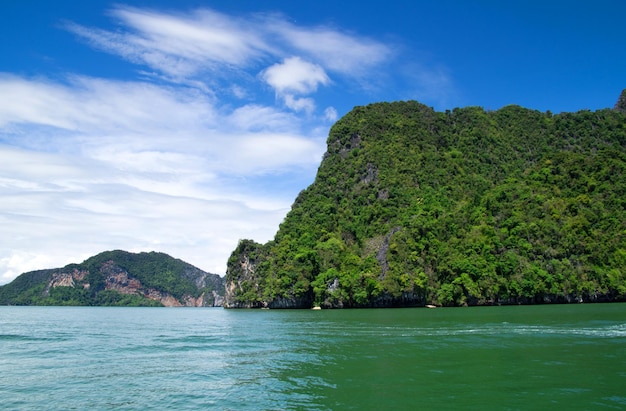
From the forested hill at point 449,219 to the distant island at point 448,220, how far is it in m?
0.31

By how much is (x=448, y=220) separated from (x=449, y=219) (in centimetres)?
39

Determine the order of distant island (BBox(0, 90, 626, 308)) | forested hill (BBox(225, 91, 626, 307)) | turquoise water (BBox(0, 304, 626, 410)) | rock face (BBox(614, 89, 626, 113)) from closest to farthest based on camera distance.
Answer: turquoise water (BBox(0, 304, 626, 410)) < distant island (BBox(0, 90, 626, 308)) < forested hill (BBox(225, 91, 626, 307)) < rock face (BBox(614, 89, 626, 113))

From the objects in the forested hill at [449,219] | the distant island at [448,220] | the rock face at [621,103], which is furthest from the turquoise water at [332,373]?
the rock face at [621,103]

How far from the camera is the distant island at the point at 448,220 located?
8450 centimetres

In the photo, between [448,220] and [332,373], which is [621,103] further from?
[332,373]

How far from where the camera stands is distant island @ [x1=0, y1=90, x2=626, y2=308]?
84.5 metres

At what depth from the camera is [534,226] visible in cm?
9044

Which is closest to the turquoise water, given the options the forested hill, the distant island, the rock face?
the forested hill

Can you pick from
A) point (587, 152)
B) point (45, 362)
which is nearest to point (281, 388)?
point (45, 362)

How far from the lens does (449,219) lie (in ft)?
326

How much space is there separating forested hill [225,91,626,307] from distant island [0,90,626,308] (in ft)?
1.01

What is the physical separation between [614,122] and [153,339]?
512 feet

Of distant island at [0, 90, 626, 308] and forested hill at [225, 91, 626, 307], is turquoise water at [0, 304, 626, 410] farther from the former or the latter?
distant island at [0, 90, 626, 308]

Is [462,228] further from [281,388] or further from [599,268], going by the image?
[281,388]
